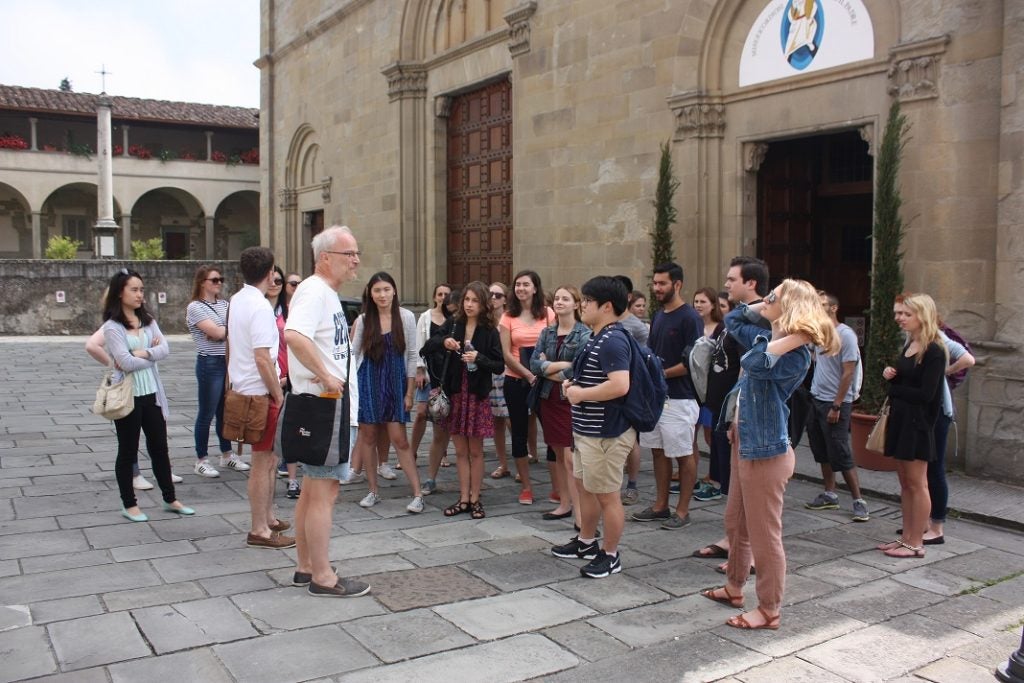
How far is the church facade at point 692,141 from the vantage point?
8.11m

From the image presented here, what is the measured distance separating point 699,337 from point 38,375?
12.9 metres

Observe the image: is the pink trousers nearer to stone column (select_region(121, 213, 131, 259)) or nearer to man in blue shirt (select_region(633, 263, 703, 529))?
man in blue shirt (select_region(633, 263, 703, 529))

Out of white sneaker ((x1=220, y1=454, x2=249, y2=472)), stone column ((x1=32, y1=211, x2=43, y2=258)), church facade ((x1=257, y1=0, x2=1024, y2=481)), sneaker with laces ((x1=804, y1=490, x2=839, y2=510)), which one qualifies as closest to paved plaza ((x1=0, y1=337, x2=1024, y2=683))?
sneaker with laces ((x1=804, y1=490, x2=839, y2=510))

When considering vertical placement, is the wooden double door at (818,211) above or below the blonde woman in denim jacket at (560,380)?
above

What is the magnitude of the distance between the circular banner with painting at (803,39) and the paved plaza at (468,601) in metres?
4.61

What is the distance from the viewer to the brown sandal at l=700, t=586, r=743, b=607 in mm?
4961

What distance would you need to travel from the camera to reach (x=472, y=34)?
1588cm

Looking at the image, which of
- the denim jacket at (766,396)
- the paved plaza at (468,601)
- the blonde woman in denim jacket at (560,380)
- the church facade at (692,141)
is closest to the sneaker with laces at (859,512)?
the paved plaza at (468,601)

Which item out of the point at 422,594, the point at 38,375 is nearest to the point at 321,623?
the point at 422,594

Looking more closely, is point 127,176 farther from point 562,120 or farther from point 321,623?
point 321,623

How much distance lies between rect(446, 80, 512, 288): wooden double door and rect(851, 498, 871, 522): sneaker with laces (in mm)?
9225

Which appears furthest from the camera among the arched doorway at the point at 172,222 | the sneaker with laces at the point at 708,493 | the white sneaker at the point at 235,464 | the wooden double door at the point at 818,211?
the arched doorway at the point at 172,222

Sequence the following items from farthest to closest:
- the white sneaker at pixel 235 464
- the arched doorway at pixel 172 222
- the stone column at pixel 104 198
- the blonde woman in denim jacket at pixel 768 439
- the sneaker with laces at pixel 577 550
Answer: the arched doorway at pixel 172 222 < the stone column at pixel 104 198 < the white sneaker at pixel 235 464 < the sneaker with laces at pixel 577 550 < the blonde woman in denim jacket at pixel 768 439

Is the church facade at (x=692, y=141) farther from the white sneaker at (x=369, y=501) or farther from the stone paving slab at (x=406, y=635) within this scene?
the stone paving slab at (x=406, y=635)
